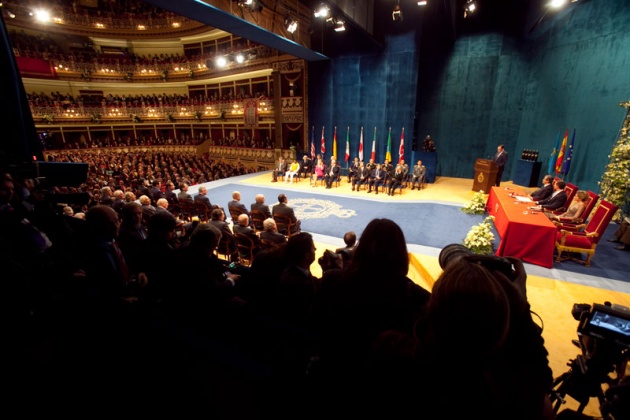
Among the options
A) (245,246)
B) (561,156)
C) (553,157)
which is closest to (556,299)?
(245,246)

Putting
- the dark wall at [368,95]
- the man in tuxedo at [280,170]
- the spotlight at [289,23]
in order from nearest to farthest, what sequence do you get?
1. the spotlight at [289,23]
2. the dark wall at [368,95]
3. the man in tuxedo at [280,170]

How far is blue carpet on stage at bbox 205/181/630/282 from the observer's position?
452 cm

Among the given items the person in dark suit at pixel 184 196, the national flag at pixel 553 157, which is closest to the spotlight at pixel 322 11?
the person in dark suit at pixel 184 196

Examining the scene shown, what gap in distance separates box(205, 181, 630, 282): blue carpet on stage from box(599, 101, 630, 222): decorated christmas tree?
0.55 meters

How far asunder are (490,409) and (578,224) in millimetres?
5433

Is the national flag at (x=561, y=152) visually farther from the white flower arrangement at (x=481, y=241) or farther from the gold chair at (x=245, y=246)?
the gold chair at (x=245, y=246)

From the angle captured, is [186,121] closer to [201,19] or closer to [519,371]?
[201,19]

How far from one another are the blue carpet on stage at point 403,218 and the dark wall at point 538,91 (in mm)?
2778

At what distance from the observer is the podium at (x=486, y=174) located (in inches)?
312

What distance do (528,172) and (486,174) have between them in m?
1.54

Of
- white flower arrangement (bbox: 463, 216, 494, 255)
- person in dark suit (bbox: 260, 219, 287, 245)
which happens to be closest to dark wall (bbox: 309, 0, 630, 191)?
white flower arrangement (bbox: 463, 216, 494, 255)

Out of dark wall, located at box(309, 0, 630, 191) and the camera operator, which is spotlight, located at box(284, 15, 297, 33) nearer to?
dark wall, located at box(309, 0, 630, 191)

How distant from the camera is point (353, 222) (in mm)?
6383

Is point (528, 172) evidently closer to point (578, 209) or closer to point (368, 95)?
point (578, 209)
